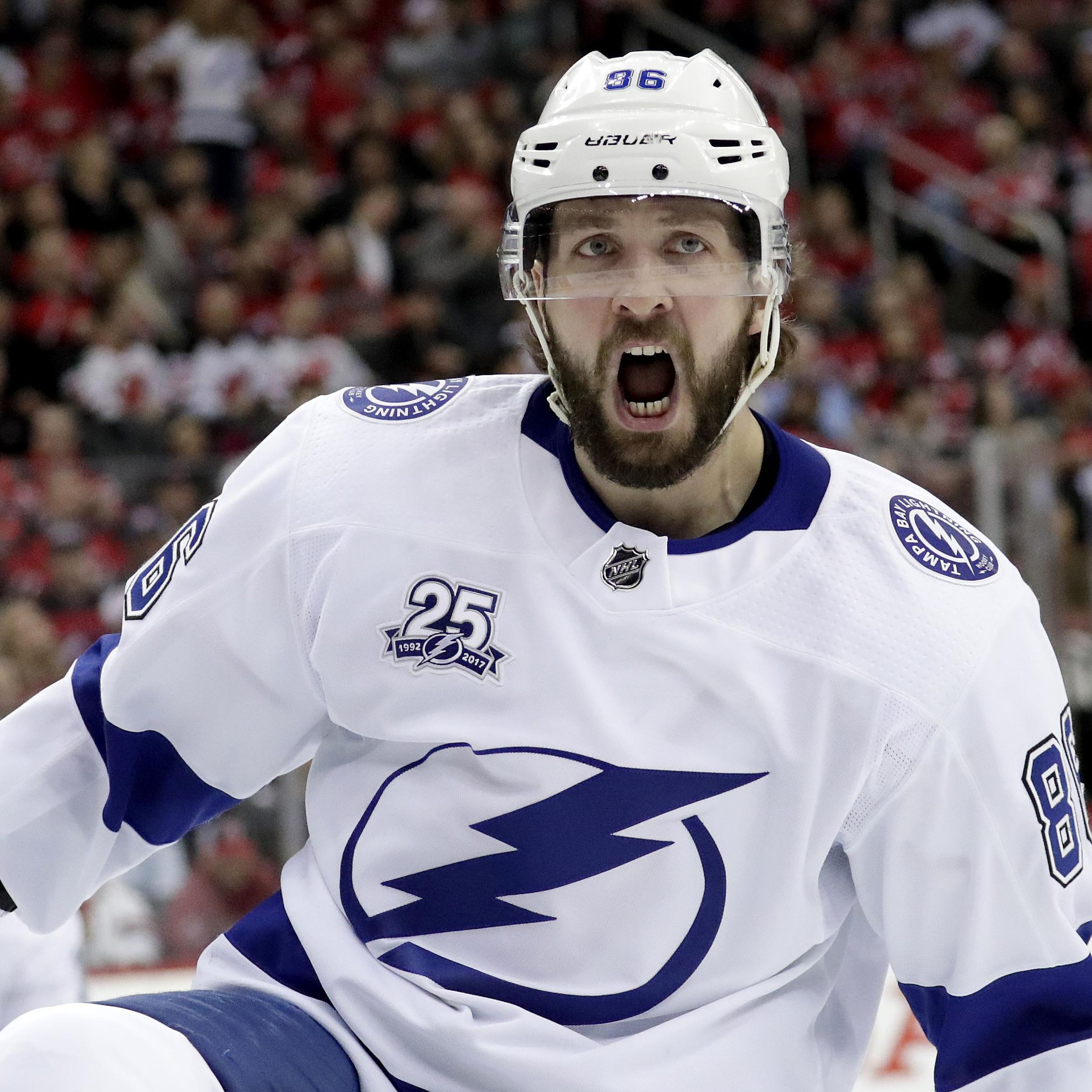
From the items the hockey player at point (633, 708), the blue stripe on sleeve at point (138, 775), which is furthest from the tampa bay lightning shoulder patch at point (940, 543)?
the blue stripe on sleeve at point (138, 775)

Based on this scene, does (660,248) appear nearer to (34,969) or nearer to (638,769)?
(638,769)

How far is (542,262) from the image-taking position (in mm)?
1874

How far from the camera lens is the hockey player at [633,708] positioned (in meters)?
1.68

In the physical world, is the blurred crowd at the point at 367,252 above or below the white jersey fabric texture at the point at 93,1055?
below

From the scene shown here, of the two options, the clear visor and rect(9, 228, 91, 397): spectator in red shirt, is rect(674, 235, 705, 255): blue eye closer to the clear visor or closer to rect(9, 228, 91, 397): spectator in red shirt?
the clear visor

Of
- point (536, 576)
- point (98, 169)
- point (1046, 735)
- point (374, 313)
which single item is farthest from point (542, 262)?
point (98, 169)

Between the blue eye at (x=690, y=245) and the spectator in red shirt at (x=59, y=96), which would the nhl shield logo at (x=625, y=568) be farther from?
the spectator in red shirt at (x=59, y=96)

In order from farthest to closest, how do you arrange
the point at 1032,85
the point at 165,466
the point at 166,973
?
the point at 1032,85 → the point at 165,466 → the point at 166,973

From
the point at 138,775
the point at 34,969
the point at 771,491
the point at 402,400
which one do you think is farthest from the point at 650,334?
the point at 34,969

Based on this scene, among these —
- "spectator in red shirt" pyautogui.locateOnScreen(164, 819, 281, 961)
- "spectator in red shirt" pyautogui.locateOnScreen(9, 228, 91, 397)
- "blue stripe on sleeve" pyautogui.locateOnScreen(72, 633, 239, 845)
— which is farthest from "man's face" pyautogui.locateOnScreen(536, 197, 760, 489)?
"spectator in red shirt" pyautogui.locateOnScreen(9, 228, 91, 397)

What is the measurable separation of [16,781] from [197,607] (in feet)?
1.01

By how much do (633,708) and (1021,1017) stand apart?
51 centimetres

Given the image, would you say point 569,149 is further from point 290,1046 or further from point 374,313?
point 374,313

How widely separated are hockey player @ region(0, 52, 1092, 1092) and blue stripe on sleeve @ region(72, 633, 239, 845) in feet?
0.14
